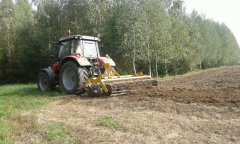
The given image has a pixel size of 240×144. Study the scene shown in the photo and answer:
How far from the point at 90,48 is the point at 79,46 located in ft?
1.87

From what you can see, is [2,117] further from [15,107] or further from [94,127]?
[94,127]

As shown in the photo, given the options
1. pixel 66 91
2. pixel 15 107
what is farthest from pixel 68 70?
pixel 15 107

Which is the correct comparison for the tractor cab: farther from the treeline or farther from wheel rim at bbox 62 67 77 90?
the treeline

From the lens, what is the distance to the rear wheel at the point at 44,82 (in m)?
12.9

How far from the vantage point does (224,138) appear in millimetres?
5250

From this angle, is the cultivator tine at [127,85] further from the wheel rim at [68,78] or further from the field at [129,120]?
the wheel rim at [68,78]

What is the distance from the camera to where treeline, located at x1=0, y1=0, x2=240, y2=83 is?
22422 mm

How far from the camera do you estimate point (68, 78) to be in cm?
1212

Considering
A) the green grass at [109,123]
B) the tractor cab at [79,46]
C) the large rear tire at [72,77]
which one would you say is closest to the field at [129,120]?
the green grass at [109,123]

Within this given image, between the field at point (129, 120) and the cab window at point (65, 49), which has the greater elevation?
the cab window at point (65, 49)

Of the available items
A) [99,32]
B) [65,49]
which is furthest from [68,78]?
[99,32]

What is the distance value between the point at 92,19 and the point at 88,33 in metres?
1.18

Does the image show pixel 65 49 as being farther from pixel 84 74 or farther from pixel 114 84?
pixel 114 84

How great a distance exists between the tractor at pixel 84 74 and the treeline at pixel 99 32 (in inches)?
316
